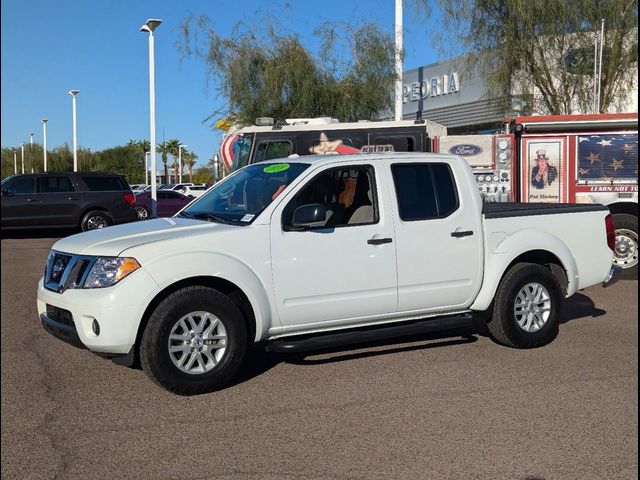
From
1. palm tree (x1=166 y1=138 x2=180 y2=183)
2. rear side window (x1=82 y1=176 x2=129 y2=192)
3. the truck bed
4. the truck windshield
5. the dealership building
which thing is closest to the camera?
the truck windshield

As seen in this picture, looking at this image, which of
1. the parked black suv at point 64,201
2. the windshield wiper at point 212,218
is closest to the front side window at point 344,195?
the windshield wiper at point 212,218

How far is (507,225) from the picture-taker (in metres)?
6.79

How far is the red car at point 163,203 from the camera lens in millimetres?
27055

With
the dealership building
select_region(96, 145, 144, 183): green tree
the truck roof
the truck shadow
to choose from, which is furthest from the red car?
select_region(96, 145, 144, 183): green tree

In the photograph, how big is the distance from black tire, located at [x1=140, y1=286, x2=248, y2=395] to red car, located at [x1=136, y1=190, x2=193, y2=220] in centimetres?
2136

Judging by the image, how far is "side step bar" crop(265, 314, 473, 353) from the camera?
565 centimetres

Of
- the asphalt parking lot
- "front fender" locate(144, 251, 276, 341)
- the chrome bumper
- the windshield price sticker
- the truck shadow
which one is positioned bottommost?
the asphalt parking lot

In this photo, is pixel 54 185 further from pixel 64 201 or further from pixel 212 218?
pixel 212 218

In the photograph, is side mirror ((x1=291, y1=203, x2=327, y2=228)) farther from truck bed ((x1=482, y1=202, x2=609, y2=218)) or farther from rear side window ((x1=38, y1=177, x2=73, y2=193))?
rear side window ((x1=38, y1=177, x2=73, y2=193))

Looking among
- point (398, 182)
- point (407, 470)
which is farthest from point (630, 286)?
point (407, 470)

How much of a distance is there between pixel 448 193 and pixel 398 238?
0.79 m

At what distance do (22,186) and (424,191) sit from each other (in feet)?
49.8

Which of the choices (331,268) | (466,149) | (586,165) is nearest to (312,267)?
(331,268)

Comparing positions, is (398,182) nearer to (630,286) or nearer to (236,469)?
(236,469)
